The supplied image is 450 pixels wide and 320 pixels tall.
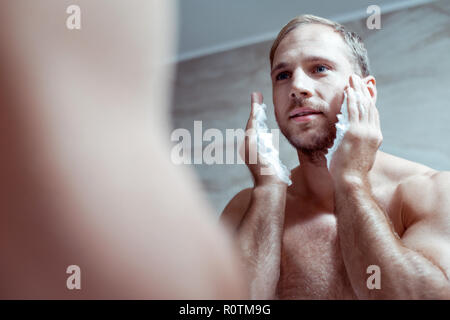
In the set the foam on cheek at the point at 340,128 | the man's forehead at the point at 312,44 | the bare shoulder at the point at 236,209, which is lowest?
the bare shoulder at the point at 236,209

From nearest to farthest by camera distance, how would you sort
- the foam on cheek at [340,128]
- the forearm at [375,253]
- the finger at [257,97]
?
the forearm at [375,253], the foam on cheek at [340,128], the finger at [257,97]

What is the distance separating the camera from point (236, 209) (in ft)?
2.55

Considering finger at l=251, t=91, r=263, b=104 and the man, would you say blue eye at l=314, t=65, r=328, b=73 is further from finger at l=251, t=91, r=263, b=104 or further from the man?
finger at l=251, t=91, r=263, b=104

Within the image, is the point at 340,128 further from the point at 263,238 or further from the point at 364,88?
the point at 263,238

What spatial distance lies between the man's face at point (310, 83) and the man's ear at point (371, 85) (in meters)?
0.03

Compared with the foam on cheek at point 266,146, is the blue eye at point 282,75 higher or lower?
higher

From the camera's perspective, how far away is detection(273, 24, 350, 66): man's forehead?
0.76 metres

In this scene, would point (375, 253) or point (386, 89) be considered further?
point (386, 89)

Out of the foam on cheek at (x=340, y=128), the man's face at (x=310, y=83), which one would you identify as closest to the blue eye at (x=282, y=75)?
the man's face at (x=310, y=83)

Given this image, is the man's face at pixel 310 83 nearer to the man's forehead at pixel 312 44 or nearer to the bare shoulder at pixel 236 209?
the man's forehead at pixel 312 44

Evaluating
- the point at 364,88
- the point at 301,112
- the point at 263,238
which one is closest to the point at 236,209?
the point at 263,238

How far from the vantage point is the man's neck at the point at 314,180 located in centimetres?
75

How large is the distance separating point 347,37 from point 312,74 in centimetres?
11

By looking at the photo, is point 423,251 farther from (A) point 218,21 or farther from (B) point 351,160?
(A) point 218,21
